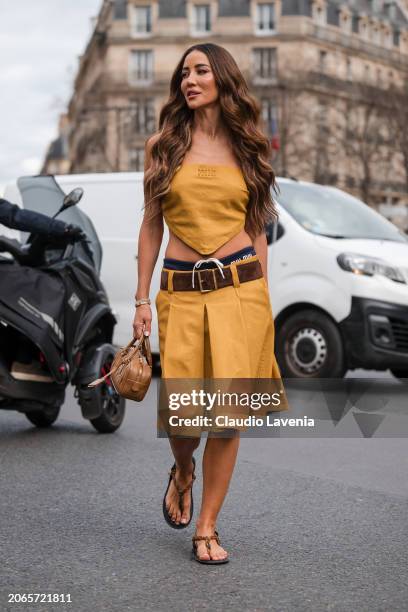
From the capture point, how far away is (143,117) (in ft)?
238

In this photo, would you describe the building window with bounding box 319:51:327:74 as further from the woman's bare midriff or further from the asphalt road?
the woman's bare midriff

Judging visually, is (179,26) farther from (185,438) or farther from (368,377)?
(185,438)

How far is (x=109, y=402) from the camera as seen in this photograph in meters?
7.38

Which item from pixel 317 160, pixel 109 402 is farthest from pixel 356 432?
pixel 317 160

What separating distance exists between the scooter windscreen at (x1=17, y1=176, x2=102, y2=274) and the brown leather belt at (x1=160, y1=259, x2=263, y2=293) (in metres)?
3.38

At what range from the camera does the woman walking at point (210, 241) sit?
13.5 feet

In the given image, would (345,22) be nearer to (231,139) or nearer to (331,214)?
(331,214)

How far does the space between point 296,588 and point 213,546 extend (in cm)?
44

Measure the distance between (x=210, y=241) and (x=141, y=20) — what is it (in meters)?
76.3

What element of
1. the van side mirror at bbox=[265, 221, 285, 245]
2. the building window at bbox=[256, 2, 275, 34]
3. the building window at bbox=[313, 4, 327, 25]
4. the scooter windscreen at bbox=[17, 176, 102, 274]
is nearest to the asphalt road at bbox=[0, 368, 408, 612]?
the scooter windscreen at bbox=[17, 176, 102, 274]

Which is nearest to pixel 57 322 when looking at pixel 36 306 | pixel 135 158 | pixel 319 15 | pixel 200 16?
pixel 36 306

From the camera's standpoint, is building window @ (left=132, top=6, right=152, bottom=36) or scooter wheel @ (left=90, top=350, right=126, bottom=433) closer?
scooter wheel @ (left=90, top=350, right=126, bottom=433)

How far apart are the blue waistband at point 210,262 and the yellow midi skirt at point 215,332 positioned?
0.07 ft

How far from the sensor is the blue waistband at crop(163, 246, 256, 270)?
4.17 metres
